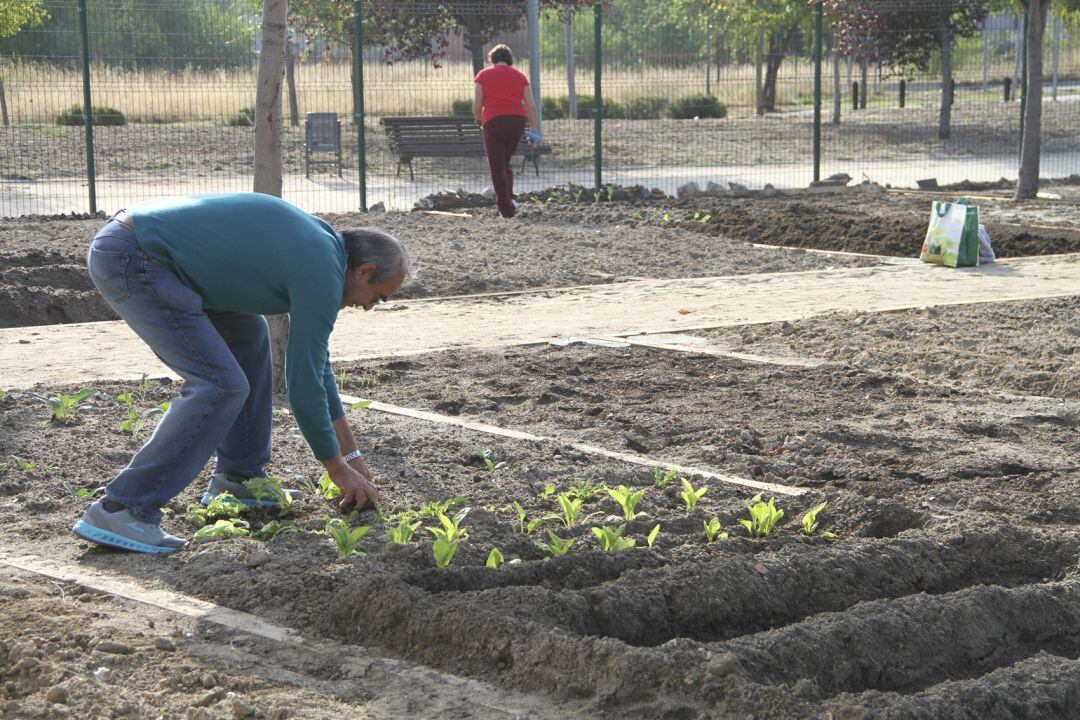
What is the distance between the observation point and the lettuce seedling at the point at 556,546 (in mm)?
4566

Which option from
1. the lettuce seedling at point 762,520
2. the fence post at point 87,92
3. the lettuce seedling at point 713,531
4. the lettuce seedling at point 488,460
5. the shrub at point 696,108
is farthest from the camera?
the shrub at point 696,108

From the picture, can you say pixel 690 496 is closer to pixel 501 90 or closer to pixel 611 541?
pixel 611 541

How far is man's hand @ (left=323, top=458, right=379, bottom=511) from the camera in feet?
15.2

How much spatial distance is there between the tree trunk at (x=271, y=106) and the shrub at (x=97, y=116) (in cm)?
1074

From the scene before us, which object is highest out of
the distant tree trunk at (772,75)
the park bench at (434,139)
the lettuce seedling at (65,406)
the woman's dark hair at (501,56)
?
the distant tree trunk at (772,75)

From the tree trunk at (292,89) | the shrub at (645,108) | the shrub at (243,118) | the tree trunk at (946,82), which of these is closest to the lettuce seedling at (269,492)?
the shrub at (243,118)

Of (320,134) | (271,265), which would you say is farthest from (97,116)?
(271,265)

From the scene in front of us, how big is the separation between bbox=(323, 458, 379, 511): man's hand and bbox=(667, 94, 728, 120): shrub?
21.6 m

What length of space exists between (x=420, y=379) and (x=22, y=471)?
2.46m

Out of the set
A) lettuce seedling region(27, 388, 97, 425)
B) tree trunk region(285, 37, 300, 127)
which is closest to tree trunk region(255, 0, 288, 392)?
lettuce seedling region(27, 388, 97, 425)

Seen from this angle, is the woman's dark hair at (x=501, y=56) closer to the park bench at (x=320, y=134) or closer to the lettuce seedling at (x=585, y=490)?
the park bench at (x=320, y=134)

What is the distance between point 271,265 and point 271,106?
2.59 meters

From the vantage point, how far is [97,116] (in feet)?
56.6

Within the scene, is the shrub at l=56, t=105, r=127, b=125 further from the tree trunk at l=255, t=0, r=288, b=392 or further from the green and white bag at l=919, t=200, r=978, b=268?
the tree trunk at l=255, t=0, r=288, b=392
